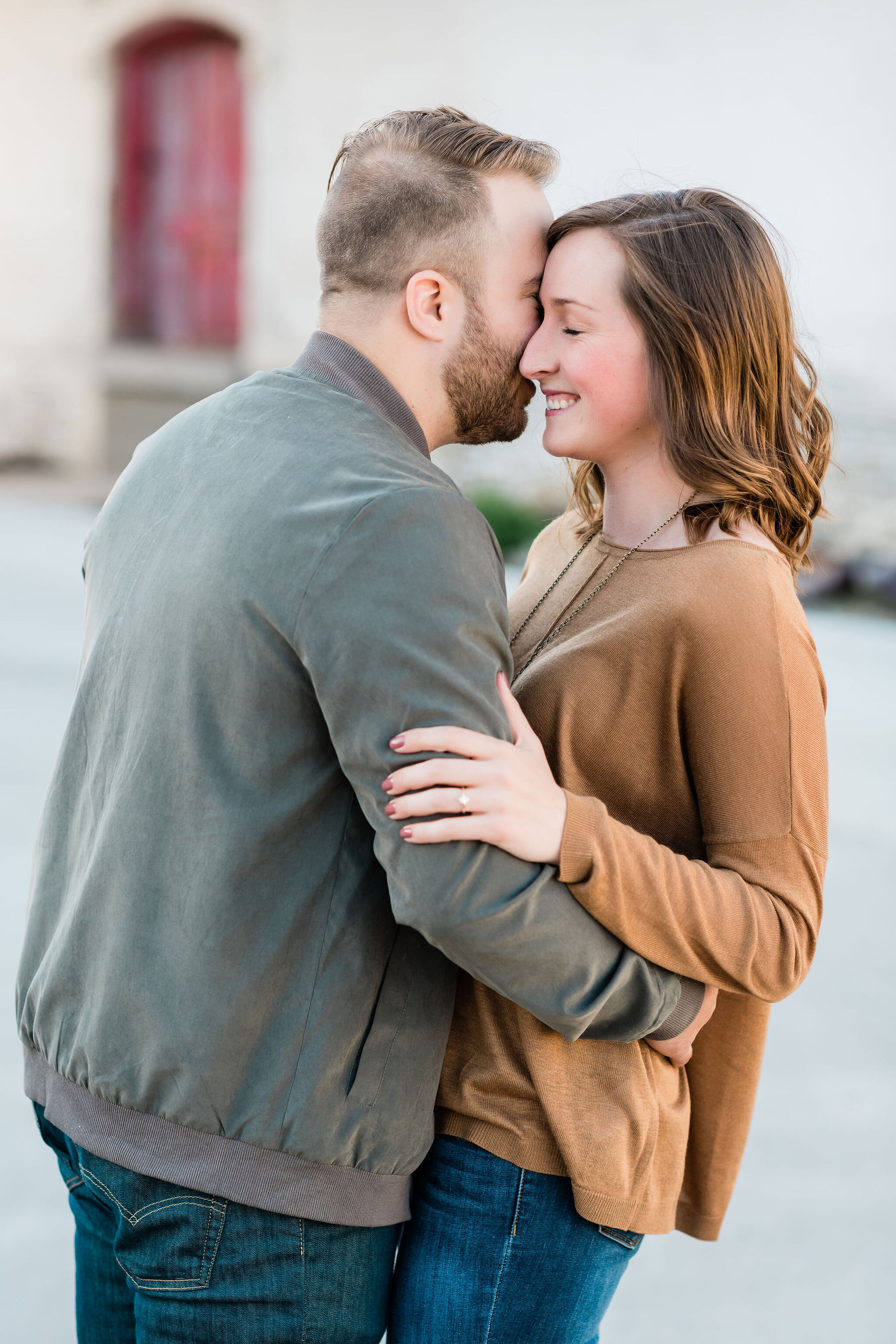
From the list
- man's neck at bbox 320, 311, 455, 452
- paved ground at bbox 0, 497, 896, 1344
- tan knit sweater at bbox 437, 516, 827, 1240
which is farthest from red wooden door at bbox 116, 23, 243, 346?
tan knit sweater at bbox 437, 516, 827, 1240

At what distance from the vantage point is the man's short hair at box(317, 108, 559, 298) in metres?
1.42

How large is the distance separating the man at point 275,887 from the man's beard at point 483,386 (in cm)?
13

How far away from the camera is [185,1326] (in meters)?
1.27

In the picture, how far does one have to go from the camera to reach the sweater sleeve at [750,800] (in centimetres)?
131

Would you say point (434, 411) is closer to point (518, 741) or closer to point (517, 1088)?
point (518, 741)

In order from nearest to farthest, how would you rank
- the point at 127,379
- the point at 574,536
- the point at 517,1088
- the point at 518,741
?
1. the point at 518,741
2. the point at 517,1088
3. the point at 574,536
4. the point at 127,379

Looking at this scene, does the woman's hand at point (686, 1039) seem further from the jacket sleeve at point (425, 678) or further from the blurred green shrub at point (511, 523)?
the blurred green shrub at point (511, 523)

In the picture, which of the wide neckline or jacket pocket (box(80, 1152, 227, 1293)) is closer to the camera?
jacket pocket (box(80, 1152, 227, 1293))

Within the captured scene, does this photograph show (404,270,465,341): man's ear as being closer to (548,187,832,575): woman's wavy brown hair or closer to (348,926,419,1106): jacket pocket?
(548,187,832,575): woman's wavy brown hair

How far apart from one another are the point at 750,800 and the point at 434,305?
2.11 feet

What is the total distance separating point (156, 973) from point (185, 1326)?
37 cm

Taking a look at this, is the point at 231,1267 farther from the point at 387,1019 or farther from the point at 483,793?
the point at 483,793

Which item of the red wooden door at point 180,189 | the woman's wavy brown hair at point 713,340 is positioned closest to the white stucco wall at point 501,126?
the red wooden door at point 180,189

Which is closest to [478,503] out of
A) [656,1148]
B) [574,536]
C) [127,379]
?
[127,379]
